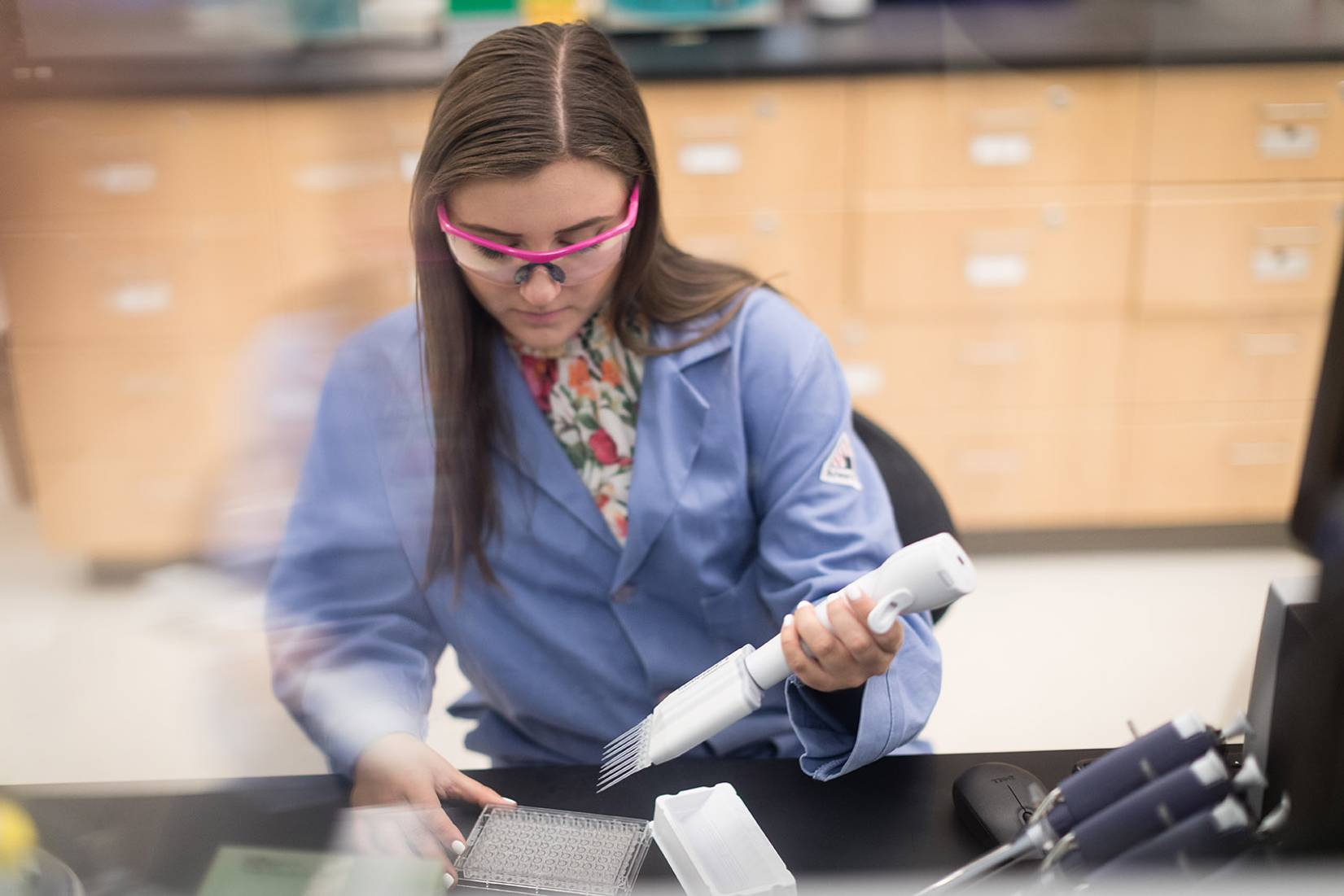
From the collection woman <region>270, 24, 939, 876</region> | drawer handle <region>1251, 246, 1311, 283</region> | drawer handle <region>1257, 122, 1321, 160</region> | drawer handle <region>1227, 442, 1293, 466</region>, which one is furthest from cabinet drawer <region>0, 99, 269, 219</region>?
drawer handle <region>1227, 442, 1293, 466</region>

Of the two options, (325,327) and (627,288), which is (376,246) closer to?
(325,327)

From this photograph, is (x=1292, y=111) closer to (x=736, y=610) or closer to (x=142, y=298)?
(x=736, y=610)

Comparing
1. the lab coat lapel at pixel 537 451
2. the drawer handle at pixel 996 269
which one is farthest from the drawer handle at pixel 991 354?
the lab coat lapel at pixel 537 451

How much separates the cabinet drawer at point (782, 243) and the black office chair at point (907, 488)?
38.9 inches

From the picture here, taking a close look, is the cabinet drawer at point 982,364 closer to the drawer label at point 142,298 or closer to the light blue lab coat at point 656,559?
the light blue lab coat at point 656,559

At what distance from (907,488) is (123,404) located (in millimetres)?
609

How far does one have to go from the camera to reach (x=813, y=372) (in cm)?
87

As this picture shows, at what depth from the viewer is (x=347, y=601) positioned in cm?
75

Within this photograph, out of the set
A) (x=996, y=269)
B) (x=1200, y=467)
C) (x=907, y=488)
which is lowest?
(x=1200, y=467)

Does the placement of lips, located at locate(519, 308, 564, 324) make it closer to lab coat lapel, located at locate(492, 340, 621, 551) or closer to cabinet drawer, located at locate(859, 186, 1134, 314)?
lab coat lapel, located at locate(492, 340, 621, 551)

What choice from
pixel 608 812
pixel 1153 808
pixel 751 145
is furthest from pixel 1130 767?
pixel 751 145

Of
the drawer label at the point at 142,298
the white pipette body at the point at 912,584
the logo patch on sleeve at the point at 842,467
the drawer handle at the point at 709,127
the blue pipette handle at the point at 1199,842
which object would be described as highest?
the drawer label at the point at 142,298

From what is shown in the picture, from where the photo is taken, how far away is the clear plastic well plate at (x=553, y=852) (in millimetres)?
613

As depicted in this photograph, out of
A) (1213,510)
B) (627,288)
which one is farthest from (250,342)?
(1213,510)
